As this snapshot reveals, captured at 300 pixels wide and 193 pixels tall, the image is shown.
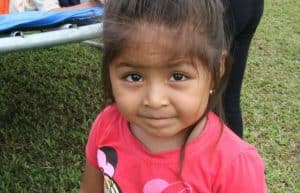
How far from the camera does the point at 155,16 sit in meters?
1.19

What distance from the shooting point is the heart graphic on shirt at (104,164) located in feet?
4.78

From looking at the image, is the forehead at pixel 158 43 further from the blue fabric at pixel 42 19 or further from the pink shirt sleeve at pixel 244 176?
the blue fabric at pixel 42 19

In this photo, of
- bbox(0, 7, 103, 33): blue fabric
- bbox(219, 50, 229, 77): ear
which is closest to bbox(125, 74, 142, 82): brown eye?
bbox(219, 50, 229, 77): ear

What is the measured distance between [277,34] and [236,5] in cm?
255

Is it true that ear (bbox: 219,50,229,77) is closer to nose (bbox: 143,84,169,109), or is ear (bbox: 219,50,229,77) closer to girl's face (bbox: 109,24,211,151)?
girl's face (bbox: 109,24,211,151)

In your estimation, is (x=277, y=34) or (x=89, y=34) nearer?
(x=89, y=34)

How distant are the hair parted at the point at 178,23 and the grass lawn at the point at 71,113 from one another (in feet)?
4.64

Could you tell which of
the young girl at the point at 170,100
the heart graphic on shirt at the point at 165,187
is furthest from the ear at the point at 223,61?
the heart graphic on shirt at the point at 165,187

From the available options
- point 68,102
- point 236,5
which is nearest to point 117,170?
point 236,5

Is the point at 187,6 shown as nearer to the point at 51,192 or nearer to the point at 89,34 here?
the point at 89,34

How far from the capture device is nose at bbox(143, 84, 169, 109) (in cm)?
118

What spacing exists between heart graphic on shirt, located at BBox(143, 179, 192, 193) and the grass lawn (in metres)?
1.20

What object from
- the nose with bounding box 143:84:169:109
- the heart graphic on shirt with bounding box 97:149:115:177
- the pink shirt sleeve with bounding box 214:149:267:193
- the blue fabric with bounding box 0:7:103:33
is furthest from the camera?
the blue fabric with bounding box 0:7:103:33

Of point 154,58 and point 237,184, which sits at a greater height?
point 154,58
